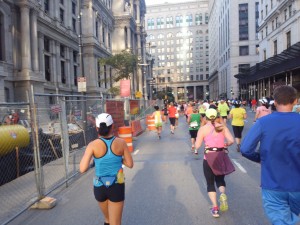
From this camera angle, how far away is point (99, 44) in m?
51.1

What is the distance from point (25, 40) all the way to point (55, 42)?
31.4 feet

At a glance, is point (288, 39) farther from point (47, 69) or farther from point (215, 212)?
point (215, 212)

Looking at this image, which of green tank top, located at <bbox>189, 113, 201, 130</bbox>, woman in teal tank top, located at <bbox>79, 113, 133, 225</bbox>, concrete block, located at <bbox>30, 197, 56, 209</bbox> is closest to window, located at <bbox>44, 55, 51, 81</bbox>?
green tank top, located at <bbox>189, 113, 201, 130</bbox>

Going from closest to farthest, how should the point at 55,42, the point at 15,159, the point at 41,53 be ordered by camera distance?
the point at 15,159 → the point at 41,53 → the point at 55,42

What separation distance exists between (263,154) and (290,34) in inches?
1730

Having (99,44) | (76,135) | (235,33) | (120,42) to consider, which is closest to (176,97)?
(235,33)

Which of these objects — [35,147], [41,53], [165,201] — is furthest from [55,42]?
[165,201]

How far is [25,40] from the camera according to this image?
28922 mm

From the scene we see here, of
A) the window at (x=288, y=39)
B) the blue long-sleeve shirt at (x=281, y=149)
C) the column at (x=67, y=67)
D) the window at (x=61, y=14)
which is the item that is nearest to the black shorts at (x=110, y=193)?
the blue long-sleeve shirt at (x=281, y=149)

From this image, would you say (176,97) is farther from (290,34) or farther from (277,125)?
(277,125)

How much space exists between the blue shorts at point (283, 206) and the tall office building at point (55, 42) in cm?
1042

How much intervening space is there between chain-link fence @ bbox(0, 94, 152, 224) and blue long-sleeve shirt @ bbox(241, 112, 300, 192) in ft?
12.8

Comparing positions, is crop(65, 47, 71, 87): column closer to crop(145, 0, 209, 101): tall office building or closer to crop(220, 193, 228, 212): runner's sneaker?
crop(220, 193, 228, 212): runner's sneaker

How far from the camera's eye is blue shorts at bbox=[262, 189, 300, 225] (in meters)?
2.97
